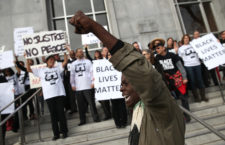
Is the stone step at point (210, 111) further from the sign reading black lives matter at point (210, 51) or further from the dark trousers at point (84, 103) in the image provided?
the dark trousers at point (84, 103)

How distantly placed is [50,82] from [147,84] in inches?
151

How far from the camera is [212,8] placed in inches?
396

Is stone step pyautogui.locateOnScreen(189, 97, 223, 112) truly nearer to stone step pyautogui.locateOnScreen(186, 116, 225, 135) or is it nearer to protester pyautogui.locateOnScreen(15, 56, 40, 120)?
stone step pyautogui.locateOnScreen(186, 116, 225, 135)

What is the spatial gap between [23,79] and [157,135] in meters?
5.58

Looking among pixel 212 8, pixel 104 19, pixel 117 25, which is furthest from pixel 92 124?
pixel 212 8

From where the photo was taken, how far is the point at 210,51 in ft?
16.8

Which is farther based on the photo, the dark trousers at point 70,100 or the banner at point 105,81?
the dark trousers at point 70,100

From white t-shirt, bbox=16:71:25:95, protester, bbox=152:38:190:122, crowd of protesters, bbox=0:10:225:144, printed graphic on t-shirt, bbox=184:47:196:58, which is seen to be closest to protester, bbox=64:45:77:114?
crowd of protesters, bbox=0:10:225:144

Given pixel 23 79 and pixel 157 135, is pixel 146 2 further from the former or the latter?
pixel 157 135

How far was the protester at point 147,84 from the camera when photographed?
847mm

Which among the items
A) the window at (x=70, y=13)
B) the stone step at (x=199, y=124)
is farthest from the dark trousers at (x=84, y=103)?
the window at (x=70, y=13)

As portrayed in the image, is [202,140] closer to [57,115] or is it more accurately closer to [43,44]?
[57,115]

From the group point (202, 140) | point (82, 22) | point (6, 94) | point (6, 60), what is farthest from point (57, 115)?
point (82, 22)

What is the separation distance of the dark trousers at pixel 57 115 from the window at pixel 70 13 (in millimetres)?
4576
